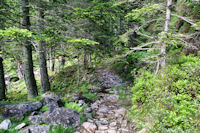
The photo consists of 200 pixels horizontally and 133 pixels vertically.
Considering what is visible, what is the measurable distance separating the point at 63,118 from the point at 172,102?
3684 mm

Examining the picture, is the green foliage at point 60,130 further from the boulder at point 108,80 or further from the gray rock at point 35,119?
the boulder at point 108,80

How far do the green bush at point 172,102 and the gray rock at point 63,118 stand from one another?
7.94ft

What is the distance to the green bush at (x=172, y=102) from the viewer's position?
9.84ft

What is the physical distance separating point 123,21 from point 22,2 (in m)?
12.0

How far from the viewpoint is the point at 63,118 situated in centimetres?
442

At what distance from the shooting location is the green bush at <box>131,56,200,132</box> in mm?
3000

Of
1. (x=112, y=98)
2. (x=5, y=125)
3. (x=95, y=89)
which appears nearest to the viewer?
(x=5, y=125)

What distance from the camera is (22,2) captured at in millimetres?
Result: 6539

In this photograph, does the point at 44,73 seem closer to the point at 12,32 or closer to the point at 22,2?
the point at 22,2

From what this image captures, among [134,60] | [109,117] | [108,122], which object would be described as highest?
[134,60]

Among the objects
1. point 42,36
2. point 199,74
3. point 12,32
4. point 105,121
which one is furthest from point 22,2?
point 199,74

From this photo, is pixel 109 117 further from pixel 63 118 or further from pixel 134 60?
pixel 134 60

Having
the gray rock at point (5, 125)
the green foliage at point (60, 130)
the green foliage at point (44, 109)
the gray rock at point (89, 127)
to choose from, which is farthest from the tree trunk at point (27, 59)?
the gray rock at point (89, 127)

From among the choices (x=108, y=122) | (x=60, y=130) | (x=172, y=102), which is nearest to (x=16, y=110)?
(x=60, y=130)
